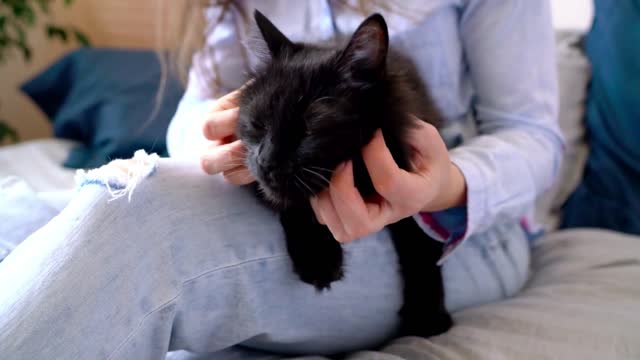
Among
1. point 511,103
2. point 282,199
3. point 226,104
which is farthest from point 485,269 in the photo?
point 226,104

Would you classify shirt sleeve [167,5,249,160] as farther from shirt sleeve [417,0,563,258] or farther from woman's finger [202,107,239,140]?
shirt sleeve [417,0,563,258]

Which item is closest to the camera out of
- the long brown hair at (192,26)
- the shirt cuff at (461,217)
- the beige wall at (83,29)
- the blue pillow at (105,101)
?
the shirt cuff at (461,217)

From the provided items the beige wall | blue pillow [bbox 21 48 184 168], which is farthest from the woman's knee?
the beige wall

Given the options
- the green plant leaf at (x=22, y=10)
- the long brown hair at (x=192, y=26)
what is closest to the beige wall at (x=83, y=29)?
the green plant leaf at (x=22, y=10)

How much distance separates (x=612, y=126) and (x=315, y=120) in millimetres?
948

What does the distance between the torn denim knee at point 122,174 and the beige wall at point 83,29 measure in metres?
2.02

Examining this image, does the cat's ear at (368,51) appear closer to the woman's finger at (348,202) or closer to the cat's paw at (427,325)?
the woman's finger at (348,202)

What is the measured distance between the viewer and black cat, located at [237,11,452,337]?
60 cm

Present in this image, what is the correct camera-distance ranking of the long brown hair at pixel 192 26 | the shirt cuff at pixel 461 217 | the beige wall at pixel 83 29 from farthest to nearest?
1. the beige wall at pixel 83 29
2. the long brown hair at pixel 192 26
3. the shirt cuff at pixel 461 217

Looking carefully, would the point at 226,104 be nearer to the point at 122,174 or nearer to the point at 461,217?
the point at 122,174

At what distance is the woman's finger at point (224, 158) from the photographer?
68 centimetres

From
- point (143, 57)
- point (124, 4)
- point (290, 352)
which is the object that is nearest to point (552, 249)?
point (290, 352)

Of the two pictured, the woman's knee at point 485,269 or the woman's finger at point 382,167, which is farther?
the woman's knee at point 485,269

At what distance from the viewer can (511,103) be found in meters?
0.93
